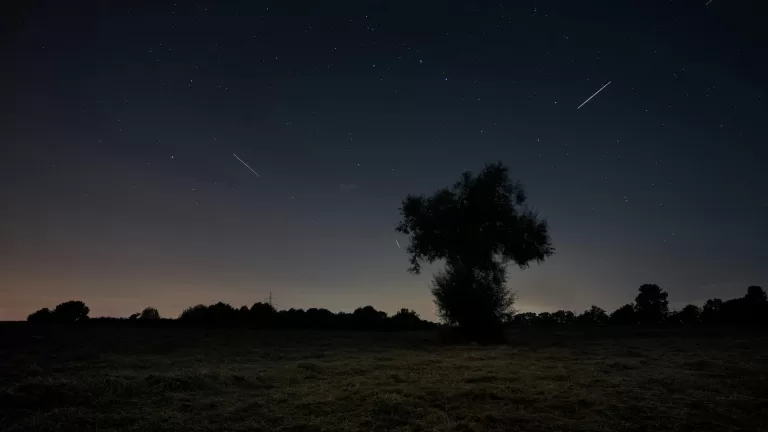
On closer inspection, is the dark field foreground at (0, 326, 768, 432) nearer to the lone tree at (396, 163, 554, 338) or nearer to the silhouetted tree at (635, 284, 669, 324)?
the lone tree at (396, 163, 554, 338)

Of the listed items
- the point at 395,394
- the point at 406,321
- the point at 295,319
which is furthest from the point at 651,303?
the point at 395,394

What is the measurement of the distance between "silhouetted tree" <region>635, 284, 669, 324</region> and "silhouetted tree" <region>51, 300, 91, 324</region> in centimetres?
5617

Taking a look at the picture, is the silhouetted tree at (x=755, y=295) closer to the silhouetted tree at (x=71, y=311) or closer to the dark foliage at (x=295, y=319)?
the dark foliage at (x=295, y=319)

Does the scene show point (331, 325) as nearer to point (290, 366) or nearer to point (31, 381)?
point (290, 366)

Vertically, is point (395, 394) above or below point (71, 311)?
below

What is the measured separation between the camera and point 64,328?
30.0 metres

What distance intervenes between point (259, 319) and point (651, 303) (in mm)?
45165

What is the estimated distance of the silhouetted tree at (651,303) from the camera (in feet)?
167

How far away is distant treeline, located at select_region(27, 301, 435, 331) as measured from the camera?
37.2 meters

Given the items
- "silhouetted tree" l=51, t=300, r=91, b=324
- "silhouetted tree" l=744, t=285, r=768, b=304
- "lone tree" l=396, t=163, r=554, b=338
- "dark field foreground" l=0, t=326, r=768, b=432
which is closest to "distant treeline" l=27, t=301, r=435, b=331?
"silhouetted tree" l=51, t=300, r=91, b=324

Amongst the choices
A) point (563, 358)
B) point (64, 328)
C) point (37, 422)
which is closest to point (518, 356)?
point (563, 358)

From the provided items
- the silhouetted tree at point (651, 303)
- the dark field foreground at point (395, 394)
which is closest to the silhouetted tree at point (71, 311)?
the dark field foreground at point (395, 394)

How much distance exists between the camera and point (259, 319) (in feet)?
136

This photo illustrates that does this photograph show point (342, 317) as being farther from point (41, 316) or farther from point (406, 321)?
point (41, 316)
